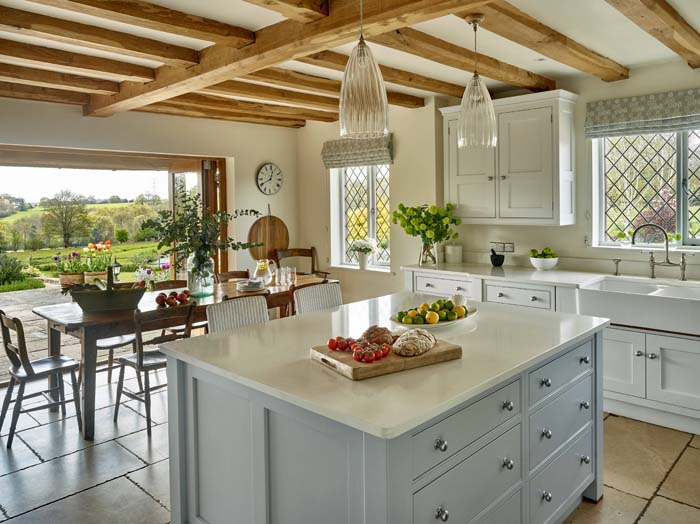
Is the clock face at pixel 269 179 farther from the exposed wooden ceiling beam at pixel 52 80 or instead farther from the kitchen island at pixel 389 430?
the kitchen island at pixel 389 430

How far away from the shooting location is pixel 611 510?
273cm

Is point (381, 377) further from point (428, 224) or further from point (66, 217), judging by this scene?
point (66, 217)

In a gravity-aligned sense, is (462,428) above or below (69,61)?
below

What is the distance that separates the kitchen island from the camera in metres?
1.68

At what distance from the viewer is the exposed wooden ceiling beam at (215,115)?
5.21 metres

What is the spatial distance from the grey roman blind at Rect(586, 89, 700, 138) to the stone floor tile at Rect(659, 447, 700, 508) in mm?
2299

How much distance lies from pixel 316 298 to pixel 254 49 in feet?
5.05

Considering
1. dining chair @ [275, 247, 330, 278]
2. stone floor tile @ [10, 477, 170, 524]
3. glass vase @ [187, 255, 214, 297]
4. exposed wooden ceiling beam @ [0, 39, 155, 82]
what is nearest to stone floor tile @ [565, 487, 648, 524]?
stone floor tile @ [10, 477, 170, 524]

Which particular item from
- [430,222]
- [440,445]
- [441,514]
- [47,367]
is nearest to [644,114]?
[430,222]

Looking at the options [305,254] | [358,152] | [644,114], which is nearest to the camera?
[644,114]

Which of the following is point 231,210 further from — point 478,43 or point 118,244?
point 478,43

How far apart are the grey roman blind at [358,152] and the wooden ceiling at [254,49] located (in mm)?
616

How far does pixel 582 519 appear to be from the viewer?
2656mm

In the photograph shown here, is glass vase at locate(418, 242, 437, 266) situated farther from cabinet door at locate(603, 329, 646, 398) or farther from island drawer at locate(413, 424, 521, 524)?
island drawer at locate(413, 424, 521, 524)
